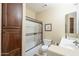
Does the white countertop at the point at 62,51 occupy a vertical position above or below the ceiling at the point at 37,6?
below

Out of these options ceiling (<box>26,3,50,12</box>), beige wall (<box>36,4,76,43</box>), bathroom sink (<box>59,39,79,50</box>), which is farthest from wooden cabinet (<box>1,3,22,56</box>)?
bathroom sink (<box>59,39,79,50</box>)

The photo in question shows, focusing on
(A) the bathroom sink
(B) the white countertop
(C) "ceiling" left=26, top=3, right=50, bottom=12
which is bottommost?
(B) the white countertop

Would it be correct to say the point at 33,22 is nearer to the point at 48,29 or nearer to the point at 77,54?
the point at 48,29

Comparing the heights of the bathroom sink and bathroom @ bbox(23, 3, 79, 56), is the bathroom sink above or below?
below

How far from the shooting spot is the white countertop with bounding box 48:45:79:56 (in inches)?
57.3

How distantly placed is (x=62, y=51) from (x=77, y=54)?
177 mm

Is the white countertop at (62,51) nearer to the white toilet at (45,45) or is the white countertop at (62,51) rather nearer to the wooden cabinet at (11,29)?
the white toilet at (45,45)

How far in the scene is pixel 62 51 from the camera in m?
1.49

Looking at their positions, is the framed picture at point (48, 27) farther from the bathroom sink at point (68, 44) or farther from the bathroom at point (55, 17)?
the bathroom sink at point (68, 44)

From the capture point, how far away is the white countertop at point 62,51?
1456mm

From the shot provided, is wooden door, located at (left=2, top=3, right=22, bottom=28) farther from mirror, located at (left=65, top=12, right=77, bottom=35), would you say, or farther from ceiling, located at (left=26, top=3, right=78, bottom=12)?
mirror, located at (left=65, top=12, right=77, bottom=35)

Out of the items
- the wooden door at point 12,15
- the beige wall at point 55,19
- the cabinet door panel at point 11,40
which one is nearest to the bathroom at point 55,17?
the beige wall at point 55,19

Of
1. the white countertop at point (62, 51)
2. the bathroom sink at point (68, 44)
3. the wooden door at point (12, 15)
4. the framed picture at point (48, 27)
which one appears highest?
the wooden door at point (12, 15)

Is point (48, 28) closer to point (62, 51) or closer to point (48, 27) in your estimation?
point (48, 27)
